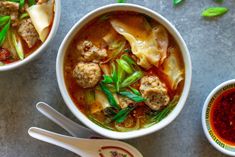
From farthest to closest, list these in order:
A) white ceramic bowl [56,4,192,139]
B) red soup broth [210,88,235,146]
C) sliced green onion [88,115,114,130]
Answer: red soup broth [210,88,235,146], sliced green onion [88,115,114,130], white ceramic bowl [56,4,192,139]

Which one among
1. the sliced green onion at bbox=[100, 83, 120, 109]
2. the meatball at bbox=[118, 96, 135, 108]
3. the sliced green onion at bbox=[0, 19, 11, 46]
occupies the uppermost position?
the sliced green onion at bbox=[0, 19, 11, 46]

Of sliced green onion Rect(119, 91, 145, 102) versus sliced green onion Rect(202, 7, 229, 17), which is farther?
sliced green onion Rect(202, 7, 229, 17)

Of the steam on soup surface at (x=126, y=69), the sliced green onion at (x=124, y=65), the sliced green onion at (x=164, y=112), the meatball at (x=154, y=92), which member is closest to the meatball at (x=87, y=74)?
the steam on soup surface at (x=126, y=69)

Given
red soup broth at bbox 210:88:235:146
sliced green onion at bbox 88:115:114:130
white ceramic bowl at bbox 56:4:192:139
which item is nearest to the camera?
white ceramic bowl at bbox 56:4:192:139

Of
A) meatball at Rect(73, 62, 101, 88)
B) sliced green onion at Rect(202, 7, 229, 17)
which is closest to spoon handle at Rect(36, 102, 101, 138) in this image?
meatball at Rect(73, 62, 101, 88)

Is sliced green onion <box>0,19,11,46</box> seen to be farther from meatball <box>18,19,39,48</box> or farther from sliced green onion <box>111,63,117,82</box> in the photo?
sliced green onion <box>111,63,117,82</box>

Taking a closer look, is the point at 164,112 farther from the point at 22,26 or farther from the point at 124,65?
the point at 22,26

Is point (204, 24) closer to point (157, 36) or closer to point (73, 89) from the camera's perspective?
point (157, 36)
